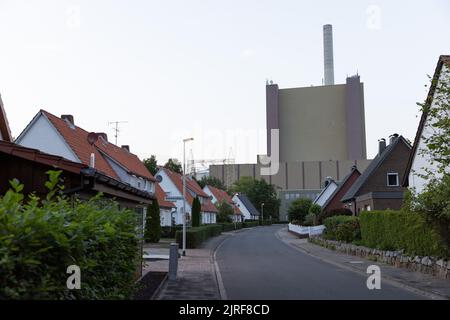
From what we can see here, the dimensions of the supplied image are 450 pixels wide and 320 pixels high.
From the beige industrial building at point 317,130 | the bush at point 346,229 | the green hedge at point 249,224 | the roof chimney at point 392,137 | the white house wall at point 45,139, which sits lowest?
the green hedge at point 249,224

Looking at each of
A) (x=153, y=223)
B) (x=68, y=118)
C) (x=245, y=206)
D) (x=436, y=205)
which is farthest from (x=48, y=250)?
(x=245, y=206)

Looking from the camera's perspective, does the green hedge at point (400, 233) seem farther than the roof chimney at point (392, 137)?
No

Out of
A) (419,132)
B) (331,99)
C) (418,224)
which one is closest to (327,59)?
(331,99)

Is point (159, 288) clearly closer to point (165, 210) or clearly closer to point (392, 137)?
point (392, 137)

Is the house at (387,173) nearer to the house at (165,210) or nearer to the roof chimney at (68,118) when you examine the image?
the house at (165,210)

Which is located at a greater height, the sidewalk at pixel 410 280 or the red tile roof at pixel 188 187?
the red tile roof at pixel 188 187

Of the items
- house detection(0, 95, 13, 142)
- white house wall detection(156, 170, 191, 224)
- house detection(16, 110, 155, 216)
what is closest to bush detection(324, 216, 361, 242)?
house detection(16, 110, 155, 216)

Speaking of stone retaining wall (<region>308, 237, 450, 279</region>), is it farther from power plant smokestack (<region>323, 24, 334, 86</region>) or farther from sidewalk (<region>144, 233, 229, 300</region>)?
power plant smokestack (<region>323, 24, 334, 86</region>)

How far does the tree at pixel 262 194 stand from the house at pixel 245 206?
6.00 metres

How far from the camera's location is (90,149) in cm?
3384

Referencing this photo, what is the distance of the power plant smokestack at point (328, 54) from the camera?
4082 inches

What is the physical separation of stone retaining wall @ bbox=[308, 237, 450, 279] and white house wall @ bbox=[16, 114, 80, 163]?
16.6 m

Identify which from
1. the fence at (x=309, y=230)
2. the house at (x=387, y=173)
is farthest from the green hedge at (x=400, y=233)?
the fence at (x=309, y=230)

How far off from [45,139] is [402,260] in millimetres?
21841
